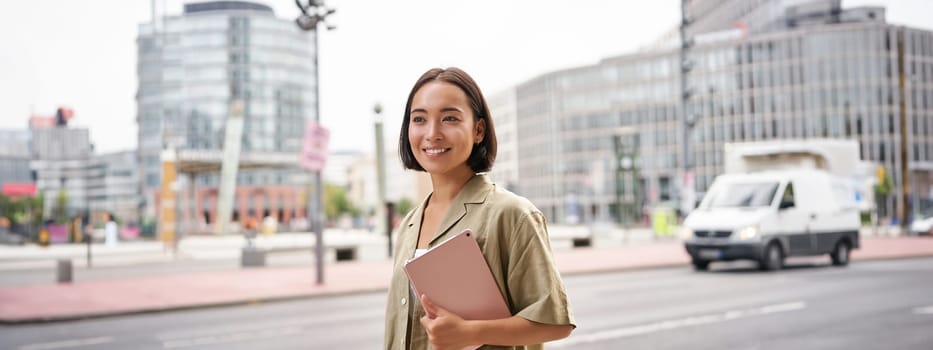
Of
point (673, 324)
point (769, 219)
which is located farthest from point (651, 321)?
point (769, 219)

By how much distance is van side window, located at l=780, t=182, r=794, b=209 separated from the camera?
57.2 ft

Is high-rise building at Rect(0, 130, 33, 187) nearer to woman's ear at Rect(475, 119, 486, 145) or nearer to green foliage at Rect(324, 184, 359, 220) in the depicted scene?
woman's ear at Rect(475, 119, 486, 145)

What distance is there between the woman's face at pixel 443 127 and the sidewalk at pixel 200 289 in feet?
37.6

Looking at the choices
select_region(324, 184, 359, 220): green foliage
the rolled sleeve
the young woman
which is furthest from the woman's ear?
select_region(324, 184, 359, 220): green foliage

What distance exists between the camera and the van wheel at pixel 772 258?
17359 mm

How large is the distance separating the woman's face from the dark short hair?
0.05 feet

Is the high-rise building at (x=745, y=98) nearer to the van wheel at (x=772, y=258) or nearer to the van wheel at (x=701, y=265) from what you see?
the van wheel at (x=701, y=265)

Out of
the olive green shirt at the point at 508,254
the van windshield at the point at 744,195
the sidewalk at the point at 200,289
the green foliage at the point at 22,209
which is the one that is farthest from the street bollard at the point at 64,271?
the green foliage at the point at 22,209

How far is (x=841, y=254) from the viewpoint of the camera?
19.4m

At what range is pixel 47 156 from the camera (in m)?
42.2

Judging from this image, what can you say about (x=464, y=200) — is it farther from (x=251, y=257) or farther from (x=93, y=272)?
(x=93, y=272)

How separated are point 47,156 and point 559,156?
73134 millimetres

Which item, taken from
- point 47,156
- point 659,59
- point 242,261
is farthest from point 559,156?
point 242,261

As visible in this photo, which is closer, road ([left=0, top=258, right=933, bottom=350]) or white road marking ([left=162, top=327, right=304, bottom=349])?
road ([left=0, top=258, right=933, bottom=350])
